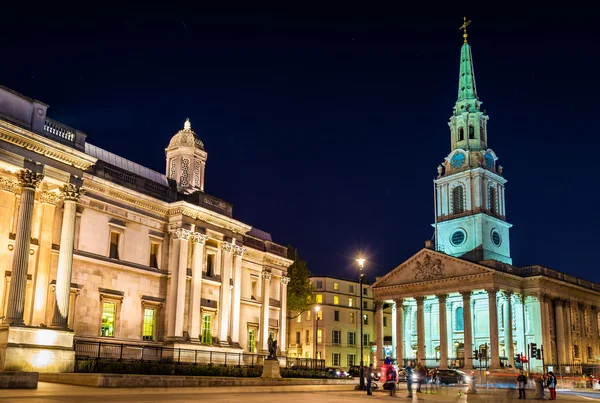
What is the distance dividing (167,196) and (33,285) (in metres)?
12.9

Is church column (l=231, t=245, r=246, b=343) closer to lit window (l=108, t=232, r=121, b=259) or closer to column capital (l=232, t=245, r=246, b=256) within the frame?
column capital (l=232, t=245, r=246, b=256)

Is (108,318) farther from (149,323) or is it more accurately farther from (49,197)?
(49,197)

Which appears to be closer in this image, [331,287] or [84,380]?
[84,380]

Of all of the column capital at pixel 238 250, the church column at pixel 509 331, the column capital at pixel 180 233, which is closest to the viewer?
the column capital at pixel 180 233

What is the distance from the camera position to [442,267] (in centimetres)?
7619

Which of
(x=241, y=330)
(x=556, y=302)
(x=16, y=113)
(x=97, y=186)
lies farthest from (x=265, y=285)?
(x=556, y=302)

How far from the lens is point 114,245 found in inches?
1528

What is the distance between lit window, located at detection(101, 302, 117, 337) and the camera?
37062 millimetres

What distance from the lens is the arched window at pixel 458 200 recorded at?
85.2 meters

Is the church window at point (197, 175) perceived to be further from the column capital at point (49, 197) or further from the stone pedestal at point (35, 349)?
the stone pedestal at point (35, 349)

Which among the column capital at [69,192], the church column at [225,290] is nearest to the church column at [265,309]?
the church column at [225,290]

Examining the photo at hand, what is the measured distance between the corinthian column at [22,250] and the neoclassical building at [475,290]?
52.8 meters

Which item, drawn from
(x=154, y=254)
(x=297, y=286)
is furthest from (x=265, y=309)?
(x=297, y=286)

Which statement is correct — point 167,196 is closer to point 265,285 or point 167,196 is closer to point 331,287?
point 265,285
